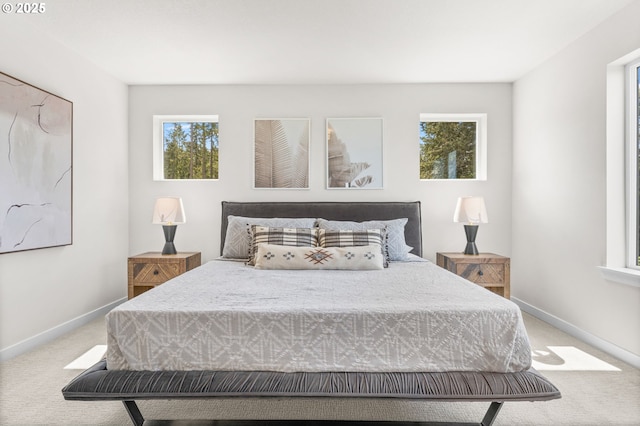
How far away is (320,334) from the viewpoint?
5.99ft

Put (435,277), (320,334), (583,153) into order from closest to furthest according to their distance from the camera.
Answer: (320,334)
(435,277)
(583,153)

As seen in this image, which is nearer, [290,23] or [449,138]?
[290,23]

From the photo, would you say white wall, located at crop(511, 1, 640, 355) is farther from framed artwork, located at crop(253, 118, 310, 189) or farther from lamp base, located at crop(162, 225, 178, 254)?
lamp base, located at crop(162, 225, 178, 254)

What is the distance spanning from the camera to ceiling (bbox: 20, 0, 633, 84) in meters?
2.75

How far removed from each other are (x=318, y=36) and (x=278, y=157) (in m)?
1.59

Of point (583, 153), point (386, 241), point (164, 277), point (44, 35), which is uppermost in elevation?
point (44, 35)

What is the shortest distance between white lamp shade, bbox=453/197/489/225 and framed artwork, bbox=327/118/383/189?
945 millimetres

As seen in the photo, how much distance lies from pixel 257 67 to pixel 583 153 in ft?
10.3

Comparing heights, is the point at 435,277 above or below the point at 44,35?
below

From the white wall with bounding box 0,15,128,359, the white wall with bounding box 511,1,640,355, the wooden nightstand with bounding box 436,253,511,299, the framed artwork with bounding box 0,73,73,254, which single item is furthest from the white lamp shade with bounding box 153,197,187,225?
the white wall with bounding box 511,1,640,355

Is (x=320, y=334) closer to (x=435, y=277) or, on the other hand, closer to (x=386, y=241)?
(x=435, y=277)

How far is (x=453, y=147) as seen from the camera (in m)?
4.55

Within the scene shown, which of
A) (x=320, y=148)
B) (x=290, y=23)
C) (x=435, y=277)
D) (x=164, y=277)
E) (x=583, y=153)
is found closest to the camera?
(x=435, y=277)

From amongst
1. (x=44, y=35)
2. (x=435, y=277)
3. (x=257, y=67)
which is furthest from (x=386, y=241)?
(x=44, y=35)
